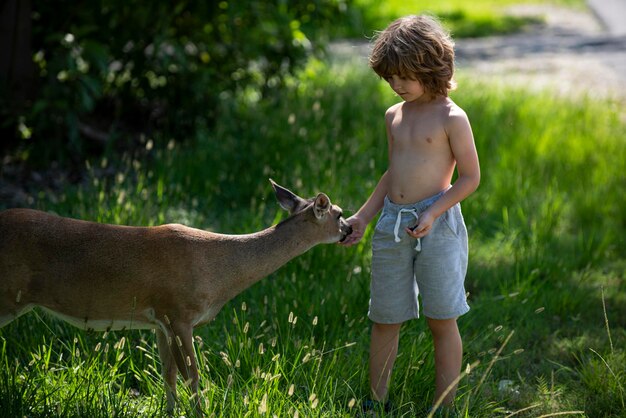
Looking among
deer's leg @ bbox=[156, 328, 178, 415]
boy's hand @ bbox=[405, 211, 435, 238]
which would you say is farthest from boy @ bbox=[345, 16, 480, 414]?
deer's leg @ bbox=[156, 328, 178, 415]

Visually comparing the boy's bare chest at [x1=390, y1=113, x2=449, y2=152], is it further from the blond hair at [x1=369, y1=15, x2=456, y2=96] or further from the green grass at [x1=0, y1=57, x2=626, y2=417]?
the green grass at [x1=0, y1=57, x2=626, y2=417]

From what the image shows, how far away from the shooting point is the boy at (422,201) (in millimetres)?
3896

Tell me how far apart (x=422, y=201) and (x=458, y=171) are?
22 centimetres

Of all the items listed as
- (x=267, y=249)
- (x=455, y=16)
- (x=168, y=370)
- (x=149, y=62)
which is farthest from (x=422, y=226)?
(x=455, y=16)

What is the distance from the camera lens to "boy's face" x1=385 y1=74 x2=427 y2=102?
3.93 m

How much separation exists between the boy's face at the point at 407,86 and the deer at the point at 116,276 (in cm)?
102

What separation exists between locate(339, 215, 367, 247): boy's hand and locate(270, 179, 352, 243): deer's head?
0.08 metres

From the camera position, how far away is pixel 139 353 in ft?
14.3

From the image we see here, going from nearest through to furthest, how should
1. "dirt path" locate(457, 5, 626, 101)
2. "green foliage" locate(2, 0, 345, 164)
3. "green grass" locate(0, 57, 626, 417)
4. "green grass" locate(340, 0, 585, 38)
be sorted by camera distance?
"green grass" locate(0, 57, 626, 417) < "green foliage" locate(2, 0, 345, 164) < "dirt path" locate(457, 5, 626, 101) < "green grass" locate(340, 0, 585, 38)

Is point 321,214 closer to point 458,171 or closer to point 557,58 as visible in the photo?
point 458,171

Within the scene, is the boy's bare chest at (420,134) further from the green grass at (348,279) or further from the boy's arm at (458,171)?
the green grass at (348,279)

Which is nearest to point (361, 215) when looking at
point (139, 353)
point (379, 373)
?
point (379, 373)

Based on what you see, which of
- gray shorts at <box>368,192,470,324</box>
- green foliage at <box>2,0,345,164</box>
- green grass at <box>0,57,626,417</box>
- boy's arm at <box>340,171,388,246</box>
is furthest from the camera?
green foliage at <box>2,0,345,164</box>

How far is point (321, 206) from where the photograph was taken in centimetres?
381
